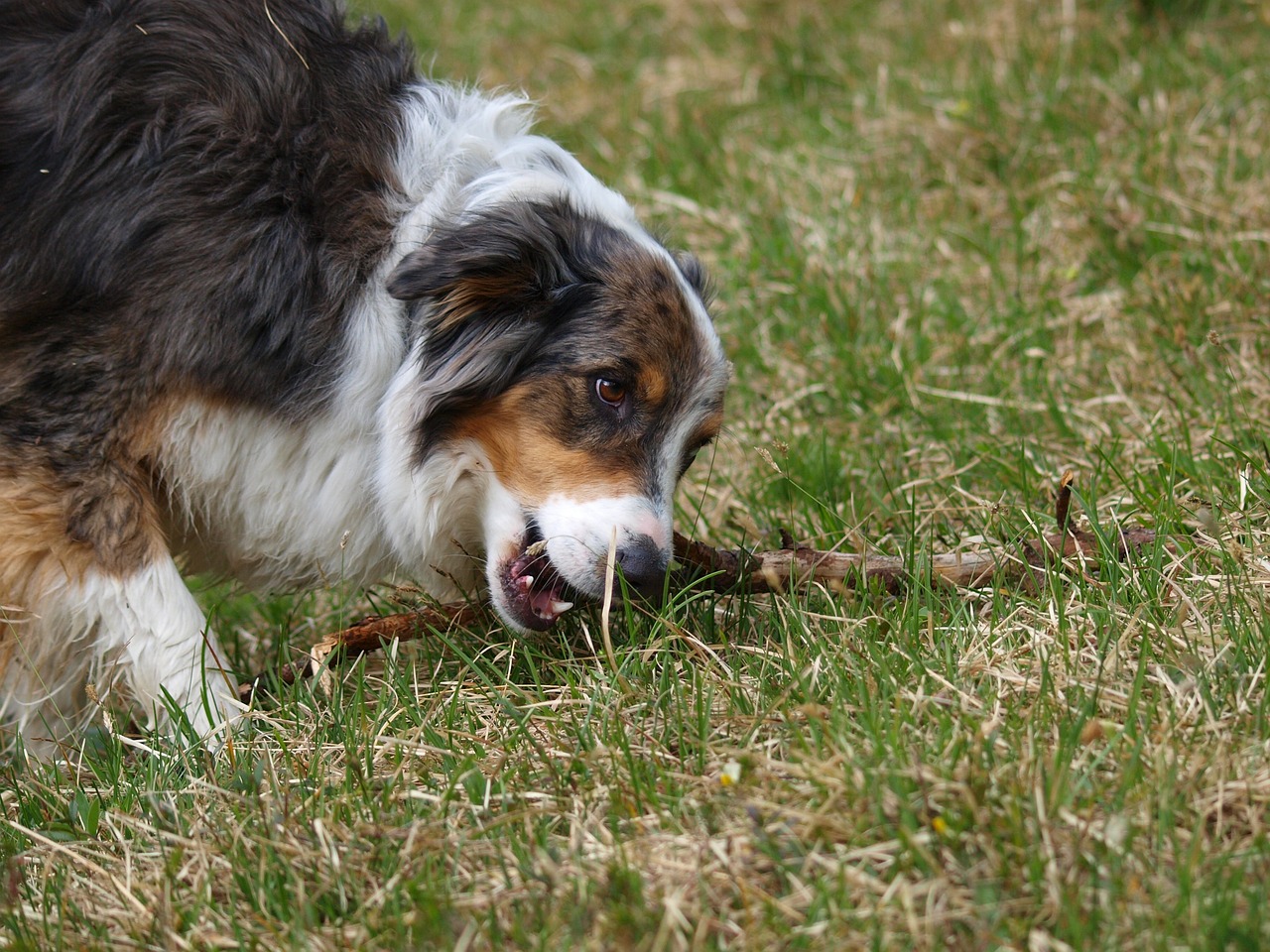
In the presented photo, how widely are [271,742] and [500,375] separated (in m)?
1.12

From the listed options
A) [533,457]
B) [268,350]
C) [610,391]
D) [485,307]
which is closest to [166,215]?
[268,350]

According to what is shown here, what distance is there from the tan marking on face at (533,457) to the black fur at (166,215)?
46 centimetres

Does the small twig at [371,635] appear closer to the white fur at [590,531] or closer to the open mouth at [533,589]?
the open mouth at [533,589]

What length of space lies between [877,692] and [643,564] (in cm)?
73

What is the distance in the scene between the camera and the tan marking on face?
3447mm

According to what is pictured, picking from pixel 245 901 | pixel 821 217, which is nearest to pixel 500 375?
pixel 245 901

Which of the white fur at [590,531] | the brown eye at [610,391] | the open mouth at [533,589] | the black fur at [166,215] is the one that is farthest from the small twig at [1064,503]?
the black fur at [166,215]

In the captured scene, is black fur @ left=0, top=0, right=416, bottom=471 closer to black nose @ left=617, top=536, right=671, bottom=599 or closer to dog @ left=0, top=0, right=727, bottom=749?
dog @ left=0, top=0, right=727, bottom=749

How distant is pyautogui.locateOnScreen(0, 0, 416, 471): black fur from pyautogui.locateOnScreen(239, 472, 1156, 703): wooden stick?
26.9 inches

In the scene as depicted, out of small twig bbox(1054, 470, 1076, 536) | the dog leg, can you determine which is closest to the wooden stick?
small twig bbox(1054, 470, 1076, 536)

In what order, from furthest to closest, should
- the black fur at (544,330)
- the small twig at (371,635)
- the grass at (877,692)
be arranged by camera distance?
the small twig at (371,635) < the black fur at (544,330) < the grass at (877,692)

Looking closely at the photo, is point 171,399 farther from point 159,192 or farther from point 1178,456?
point 1178,456

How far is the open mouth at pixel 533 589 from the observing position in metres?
3.51

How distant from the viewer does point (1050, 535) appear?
12.1 feet
